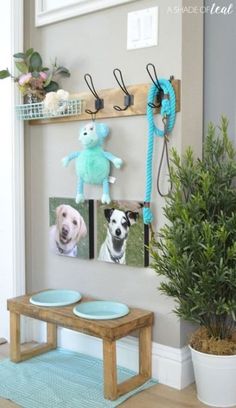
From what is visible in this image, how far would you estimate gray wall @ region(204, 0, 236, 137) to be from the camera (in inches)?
84.9

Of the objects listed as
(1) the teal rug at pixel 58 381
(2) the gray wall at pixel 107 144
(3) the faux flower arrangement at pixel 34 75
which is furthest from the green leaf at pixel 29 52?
(1) the teal rug at pixel 58 381

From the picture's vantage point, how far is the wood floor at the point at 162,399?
197 centimetres

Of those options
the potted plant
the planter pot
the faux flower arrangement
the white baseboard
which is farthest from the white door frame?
the planter pot

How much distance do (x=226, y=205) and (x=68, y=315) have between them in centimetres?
85

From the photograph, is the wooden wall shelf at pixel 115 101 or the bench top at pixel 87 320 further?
the wooden wall shelf at pixel 115 101

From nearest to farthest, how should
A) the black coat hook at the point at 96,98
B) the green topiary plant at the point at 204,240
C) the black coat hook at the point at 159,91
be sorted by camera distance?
1. the green topiary plant at the point at 204,240
2. the black coat hook at the point at 159,91
3. the black coat hook at the point at 96,98

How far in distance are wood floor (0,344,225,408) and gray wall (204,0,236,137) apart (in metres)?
1.16

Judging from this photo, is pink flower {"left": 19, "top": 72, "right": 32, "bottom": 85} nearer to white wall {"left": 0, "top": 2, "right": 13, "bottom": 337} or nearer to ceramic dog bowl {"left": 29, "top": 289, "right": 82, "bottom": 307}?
white wall {"left": 0, "top": 2, "right": 13, "bottom": 337}

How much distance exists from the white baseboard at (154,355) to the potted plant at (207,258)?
0.39 feet

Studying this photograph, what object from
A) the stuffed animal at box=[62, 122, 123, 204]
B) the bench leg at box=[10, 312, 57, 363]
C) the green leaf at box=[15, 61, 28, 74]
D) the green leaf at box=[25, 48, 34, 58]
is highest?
the green leaf at box=[25, 48, 34, 58]

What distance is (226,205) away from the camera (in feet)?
6.31

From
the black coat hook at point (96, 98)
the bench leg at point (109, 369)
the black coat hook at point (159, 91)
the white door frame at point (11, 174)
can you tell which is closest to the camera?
the bench leg at point (109, 369)

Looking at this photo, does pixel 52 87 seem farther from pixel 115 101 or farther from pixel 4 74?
pixel 115 101

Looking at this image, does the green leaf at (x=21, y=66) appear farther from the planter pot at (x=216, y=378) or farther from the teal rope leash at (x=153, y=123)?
the planter pot at (x=216, y=378)
